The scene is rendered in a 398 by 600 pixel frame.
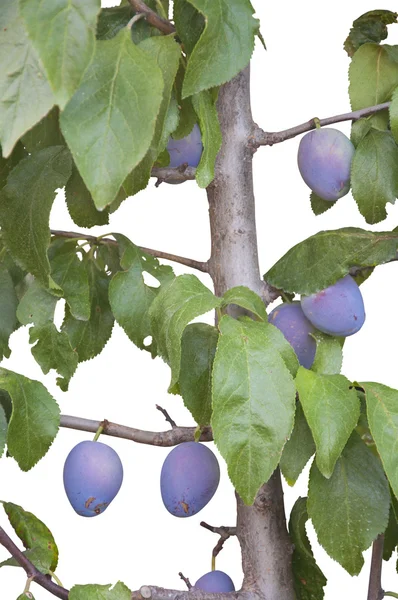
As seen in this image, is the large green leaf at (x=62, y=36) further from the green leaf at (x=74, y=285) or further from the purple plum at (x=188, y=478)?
the purple plum at (x=188, y=478)

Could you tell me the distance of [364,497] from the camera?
94cm

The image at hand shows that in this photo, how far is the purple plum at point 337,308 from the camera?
98 cm

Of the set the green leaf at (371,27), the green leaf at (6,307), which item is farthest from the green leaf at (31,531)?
the green leaf at (371,27)

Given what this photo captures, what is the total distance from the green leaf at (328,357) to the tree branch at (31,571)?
0.30 meters

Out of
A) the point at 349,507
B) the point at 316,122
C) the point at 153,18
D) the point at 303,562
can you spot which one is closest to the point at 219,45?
the point at 153,18

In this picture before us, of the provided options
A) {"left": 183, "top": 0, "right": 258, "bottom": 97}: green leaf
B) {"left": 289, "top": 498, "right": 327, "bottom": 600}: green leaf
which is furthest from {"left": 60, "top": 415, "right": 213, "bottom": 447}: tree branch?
{"left": 183, "top": 0, "right": 258, "bottom": 97}: green leaf

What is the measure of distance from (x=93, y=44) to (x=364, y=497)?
465 millimetres

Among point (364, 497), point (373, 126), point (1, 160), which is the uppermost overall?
point (373, 126)

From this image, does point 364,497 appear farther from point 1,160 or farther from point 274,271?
point 1,160

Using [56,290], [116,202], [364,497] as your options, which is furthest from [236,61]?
[364,497]

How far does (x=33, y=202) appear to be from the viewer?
92cm

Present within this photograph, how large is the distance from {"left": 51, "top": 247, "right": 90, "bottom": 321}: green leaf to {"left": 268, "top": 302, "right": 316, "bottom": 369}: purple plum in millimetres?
177

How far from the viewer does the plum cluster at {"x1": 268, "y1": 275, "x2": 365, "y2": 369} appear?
0.98 metres

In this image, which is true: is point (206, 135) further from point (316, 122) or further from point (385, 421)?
point (385, 421)
